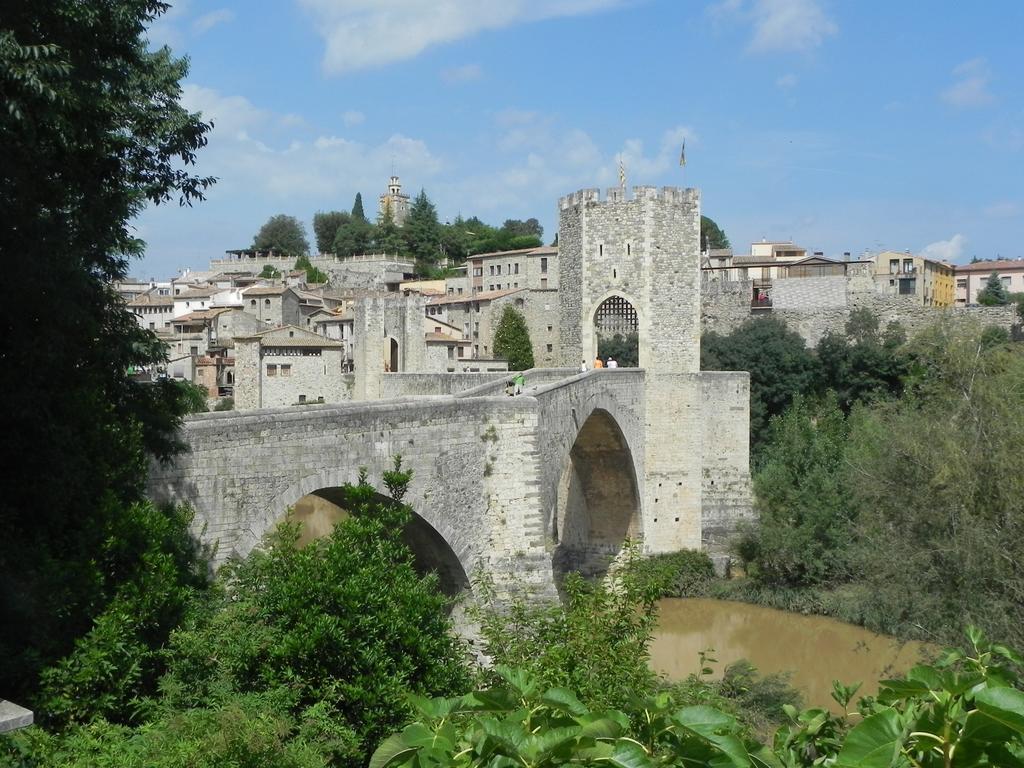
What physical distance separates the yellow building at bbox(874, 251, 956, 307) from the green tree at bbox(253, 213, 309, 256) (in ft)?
188

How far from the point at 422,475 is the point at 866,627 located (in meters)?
14.7

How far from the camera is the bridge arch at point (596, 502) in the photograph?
83.8ft

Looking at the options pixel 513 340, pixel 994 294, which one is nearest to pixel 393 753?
pixel 513 340

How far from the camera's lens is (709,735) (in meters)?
2.77

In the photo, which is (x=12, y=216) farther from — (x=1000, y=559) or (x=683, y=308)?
(x=683, y=308)

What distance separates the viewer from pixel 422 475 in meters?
12.8

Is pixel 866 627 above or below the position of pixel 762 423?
below

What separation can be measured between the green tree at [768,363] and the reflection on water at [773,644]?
43.2 ft

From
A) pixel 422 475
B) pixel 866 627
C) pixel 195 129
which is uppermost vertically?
pixel 195 129

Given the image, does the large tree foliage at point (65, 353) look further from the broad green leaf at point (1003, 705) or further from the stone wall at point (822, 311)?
the stone wall at point (822, 311)

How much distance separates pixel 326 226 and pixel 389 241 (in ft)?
61.9

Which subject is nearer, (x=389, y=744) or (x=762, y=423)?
(x=389, y=744)

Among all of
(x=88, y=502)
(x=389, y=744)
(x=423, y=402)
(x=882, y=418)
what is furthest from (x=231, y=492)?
(x=882, y=418)

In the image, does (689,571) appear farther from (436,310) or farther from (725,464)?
(436,310)
